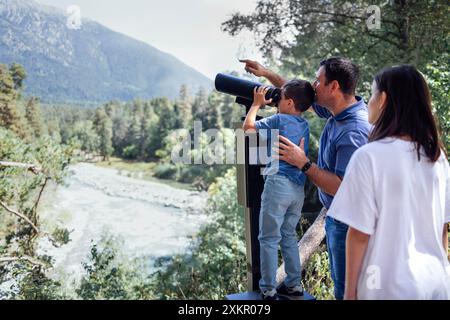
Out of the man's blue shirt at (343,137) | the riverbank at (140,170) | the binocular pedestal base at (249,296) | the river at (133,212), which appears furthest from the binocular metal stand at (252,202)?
the riverbank at (140,170)

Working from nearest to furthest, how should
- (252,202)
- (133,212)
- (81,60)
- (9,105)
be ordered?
(252,202), (9,105), (133,212), (81,60)

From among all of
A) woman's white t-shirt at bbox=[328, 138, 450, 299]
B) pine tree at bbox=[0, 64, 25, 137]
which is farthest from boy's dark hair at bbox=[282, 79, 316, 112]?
pine tree at bbox=[0, 64, 25, 137]

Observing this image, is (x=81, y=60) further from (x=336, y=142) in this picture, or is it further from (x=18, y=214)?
(x=336, y=142)

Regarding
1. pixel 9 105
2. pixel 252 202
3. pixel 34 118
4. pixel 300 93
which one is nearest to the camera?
pixel 300 93

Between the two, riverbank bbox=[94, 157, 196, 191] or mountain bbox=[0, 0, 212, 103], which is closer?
mountain bbox=[0, 0, 212, 103]

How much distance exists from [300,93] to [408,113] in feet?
1.48

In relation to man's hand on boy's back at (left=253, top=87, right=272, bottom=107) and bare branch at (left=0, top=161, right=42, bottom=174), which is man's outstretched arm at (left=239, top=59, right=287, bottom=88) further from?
bare branch at (left=0, top=161, right=42, bottom=174)

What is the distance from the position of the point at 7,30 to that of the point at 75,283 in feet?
19.2

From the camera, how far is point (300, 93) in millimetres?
1415

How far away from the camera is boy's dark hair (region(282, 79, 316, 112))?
1.40 m

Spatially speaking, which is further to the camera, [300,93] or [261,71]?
[261,71]

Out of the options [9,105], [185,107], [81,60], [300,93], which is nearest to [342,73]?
[300,93]

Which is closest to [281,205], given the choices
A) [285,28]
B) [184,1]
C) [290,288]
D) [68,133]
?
[290,288]

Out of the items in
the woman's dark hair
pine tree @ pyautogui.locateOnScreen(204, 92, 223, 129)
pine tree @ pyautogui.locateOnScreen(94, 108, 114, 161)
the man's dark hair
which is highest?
pine tree @ pyautogui.locateOnScreen(204, 92, 223, 129)
